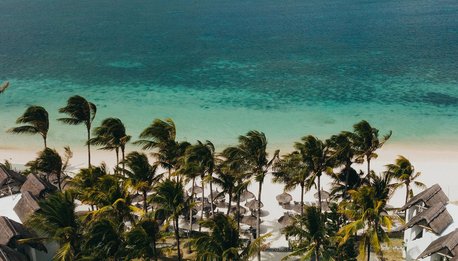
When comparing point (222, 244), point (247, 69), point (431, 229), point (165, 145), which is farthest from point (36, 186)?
point (247, 69)

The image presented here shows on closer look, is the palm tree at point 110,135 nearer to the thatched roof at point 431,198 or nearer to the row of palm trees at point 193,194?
the row of palm trees at point 193,194

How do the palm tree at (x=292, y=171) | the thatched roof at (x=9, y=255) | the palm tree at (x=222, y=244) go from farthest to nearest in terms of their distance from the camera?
the palm tree at (x=292, y=171)
the thatched roof at (x=9, y=255)
the palm tree at (x=222, y=244)

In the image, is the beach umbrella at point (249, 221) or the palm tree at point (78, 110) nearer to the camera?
the beach umbrella at point (249, 221)

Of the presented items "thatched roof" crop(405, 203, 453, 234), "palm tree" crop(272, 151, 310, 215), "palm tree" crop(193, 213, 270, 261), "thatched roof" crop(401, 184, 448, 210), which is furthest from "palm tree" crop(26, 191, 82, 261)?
"thatched roof" crop(401, 184, 448, 210)

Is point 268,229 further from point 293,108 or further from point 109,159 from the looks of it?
point 293,108

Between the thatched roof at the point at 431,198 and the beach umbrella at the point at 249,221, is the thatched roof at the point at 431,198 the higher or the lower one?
the higher one

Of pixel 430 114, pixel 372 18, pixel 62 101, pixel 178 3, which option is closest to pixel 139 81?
pixel 62 101

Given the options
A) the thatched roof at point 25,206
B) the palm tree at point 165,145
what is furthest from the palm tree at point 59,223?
the palm tree at point 165,145
